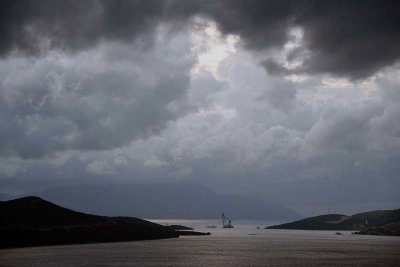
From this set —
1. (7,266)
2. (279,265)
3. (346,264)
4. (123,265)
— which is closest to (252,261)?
(279,265)

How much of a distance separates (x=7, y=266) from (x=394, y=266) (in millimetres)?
116370

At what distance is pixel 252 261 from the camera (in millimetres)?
175750

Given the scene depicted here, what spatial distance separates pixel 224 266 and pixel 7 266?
65.2m

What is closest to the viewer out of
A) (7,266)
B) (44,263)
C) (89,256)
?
(7,266)

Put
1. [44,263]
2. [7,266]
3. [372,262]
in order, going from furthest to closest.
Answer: [372,262], [44,263], [7,266]

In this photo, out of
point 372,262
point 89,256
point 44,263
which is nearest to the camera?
point 44,263

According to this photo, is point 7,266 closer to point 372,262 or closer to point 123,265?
point 123,265

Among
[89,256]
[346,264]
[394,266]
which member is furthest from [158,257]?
[394,266]

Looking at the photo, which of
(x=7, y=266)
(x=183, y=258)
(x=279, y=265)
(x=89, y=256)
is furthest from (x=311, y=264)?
(x=7, y=266)

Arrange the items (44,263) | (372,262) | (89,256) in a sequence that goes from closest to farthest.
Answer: (44,263)
(372,262)
(89,256)

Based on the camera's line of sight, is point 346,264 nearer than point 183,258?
Yes

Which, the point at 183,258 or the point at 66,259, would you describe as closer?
the point at 66,259

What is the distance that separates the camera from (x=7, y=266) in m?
149

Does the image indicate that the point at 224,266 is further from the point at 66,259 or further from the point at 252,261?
the point at 66,259
